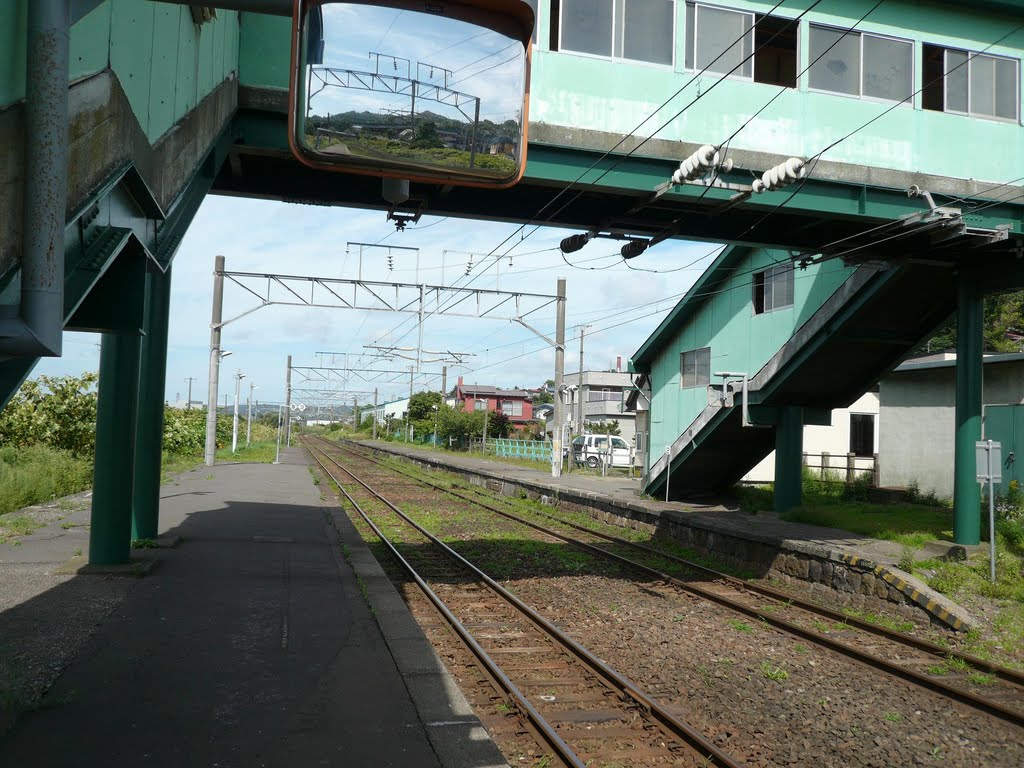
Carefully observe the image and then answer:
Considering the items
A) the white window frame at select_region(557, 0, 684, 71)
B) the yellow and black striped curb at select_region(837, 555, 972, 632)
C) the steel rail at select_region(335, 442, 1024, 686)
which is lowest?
the steel rail at select_region(335, 442, 1024, 686)

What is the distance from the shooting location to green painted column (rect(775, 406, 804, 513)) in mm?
15930

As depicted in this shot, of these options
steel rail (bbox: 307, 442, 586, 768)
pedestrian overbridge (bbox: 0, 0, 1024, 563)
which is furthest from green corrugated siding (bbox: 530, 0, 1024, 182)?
steel rail (bbox: 307, 442, 586, 768)

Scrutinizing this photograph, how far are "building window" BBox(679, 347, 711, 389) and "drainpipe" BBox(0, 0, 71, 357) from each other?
17867 millimetres

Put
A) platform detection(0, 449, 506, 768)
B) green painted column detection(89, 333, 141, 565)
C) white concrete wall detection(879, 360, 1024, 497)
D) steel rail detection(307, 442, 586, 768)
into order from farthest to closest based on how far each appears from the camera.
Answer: white concrete wall detection(879, 360, 1024, 497)
green painted column detection(89, 333, 141, 565)
steel rail detection(307, 442, 586, 768)
platform detection(0, 449, 506, 768)

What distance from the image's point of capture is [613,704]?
6.52 m

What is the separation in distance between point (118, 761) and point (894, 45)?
1206 centimetres

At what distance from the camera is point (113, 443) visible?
8961 millimetres

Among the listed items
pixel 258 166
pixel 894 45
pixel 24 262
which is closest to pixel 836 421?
pixel 894 45

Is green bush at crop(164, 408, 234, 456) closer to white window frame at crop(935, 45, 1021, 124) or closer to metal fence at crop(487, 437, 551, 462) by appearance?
metal fence at crop(487, 437, 551, 462)

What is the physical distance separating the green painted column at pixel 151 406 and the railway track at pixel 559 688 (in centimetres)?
363

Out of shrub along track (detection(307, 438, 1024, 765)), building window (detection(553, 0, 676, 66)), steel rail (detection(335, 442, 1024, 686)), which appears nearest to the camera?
shrub along track (detection(307, 438, 1024, 765))

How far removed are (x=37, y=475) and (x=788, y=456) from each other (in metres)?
15.4

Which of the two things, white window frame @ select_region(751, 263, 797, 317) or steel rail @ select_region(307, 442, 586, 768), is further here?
white window frame @ select_region(751, 263, 797, 317)

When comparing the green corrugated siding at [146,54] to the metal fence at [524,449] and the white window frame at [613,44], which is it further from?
the metal fence at [524,449]
